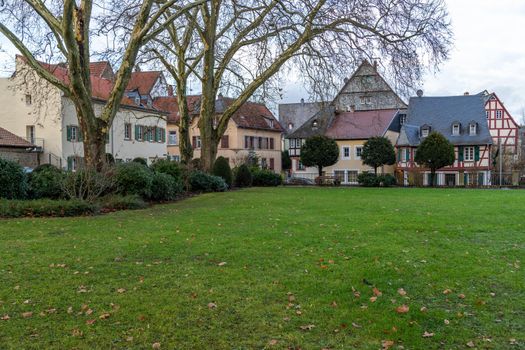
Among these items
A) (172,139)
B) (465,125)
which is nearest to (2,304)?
(465,125)

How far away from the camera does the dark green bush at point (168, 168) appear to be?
2166 cm

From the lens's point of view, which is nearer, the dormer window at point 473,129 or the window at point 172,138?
the dormer window at point 473,129

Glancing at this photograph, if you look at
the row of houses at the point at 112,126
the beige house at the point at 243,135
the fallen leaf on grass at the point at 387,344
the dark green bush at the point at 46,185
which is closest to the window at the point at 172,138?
the beige house at the point at 243,135

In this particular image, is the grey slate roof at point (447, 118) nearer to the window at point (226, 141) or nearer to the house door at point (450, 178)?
the house door at point (450, 178)

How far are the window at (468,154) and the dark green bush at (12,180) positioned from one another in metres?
42.4

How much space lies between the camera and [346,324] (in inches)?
186

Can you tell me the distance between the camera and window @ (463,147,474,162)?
1874 inches

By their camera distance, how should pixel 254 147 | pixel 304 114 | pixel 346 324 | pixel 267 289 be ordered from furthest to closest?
pixel 304 114
pixel 254 147
pixel 267 289
pixel 346 324

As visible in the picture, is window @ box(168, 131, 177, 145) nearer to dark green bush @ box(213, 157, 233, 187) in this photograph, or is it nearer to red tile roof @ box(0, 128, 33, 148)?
red tile roof @ box(0, 128, 33, 148)

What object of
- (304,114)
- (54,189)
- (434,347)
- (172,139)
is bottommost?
(434,347)

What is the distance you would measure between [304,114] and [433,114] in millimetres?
27409

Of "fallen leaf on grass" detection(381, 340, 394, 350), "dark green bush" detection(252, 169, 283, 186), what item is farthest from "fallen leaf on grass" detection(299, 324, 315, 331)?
"dark green bush" detection(252, 169, 283, 186)

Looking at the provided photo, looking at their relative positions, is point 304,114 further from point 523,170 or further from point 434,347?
point 434,347

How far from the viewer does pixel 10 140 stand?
3353 centimetres
